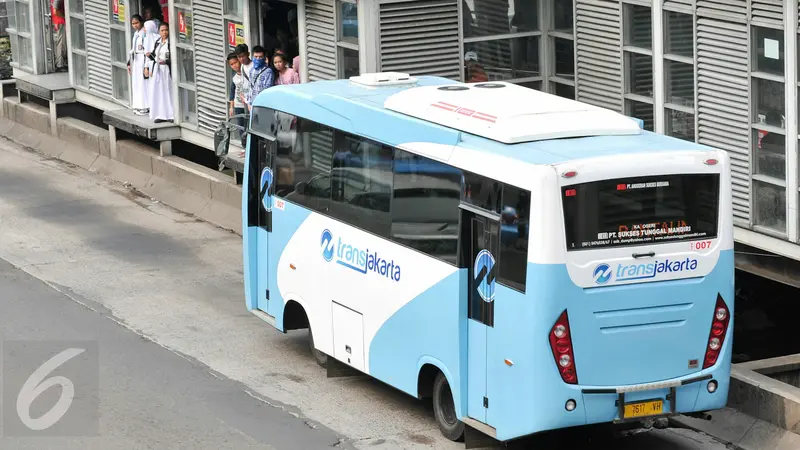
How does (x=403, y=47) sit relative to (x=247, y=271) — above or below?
above

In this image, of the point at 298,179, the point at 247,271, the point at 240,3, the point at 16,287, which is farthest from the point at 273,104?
the point at 240,3

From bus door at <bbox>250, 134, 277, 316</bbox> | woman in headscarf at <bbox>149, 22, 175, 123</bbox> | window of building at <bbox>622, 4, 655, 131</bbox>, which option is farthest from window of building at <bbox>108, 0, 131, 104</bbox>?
window of building at <bbox>622, 4, 655, 131</bbox>

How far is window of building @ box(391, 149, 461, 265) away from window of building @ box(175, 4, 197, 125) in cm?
1105

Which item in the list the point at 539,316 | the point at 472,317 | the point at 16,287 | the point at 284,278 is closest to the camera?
the point at 539,316

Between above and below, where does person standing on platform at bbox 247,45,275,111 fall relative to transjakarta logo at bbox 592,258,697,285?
above

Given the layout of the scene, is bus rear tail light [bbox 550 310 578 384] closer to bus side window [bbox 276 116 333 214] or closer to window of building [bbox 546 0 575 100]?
bus side window [bbox 276 116 333 214]

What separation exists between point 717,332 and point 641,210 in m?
1.31

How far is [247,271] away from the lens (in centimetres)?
1697

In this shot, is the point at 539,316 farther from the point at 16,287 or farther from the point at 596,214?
the point at 16,287

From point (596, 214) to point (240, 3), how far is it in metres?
11.6

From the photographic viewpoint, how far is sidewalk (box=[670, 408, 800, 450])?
13.1m

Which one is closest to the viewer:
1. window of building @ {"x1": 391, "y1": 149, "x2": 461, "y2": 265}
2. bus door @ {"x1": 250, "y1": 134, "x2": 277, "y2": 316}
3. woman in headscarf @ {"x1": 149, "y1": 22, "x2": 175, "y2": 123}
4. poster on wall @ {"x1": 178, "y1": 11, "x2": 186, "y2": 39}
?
window of building @ {"x1": 391, "y1": 149, "x2": 461, "y2": 265}

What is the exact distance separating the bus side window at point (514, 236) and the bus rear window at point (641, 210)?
35 centimetres

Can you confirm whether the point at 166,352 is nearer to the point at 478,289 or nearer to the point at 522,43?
the point at 478,289
